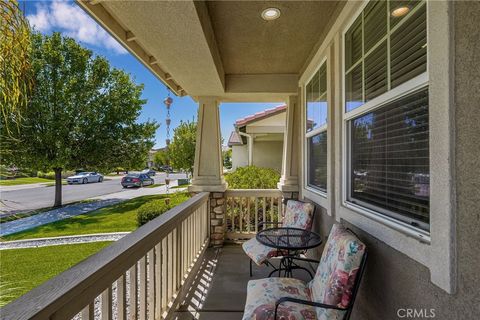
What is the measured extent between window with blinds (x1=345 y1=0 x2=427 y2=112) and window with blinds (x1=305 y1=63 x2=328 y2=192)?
0.70m

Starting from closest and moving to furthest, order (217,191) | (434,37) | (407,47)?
(434,37), (407,47), (217,191)

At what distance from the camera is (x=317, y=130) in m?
3.28

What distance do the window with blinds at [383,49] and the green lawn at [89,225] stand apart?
698 cm

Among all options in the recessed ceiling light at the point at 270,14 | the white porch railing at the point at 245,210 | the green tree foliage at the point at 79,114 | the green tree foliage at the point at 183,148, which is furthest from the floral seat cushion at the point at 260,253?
the green tree foliage at the point at 183,148

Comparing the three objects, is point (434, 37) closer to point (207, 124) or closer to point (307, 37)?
point (307, 37)

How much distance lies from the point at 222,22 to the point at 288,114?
219cm

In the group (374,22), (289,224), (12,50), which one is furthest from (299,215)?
(12,50)

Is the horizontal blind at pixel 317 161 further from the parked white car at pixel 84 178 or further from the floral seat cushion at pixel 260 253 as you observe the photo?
the parked white car at pixel 84 178

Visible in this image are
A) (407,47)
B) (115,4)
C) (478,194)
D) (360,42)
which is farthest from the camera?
(360,42)

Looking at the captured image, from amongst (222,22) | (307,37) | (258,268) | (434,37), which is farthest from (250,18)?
(258,268)

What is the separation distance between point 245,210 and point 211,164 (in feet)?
3.68

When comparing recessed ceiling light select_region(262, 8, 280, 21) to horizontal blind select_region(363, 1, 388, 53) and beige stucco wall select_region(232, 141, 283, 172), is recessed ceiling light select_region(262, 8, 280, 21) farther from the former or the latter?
beige stucco wall select_region(232, 141, 283, 172)

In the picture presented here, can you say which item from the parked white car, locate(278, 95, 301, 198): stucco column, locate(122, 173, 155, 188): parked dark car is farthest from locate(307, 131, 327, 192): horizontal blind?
locate(122, 173, 155, 188): parked dark car

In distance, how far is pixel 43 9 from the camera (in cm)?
323
